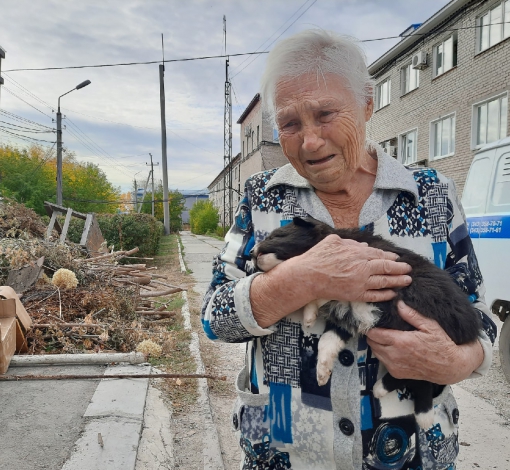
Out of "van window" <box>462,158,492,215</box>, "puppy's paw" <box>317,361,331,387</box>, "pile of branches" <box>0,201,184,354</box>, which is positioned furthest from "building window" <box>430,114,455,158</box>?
"puppy's paw" <box>317,361,331,387</box>

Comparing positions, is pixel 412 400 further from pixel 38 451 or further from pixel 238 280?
pixel 38 451

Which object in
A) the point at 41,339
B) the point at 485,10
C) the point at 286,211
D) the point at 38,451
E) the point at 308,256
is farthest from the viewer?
the point at 485,10

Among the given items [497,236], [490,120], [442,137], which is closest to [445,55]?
[442,137]

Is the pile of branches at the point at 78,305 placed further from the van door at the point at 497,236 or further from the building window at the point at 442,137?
the building window at the point at 442,137

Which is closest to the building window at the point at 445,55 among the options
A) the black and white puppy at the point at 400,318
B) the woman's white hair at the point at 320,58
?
the woman's white hair at the point at 320,58

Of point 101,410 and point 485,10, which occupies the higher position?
point 485,10

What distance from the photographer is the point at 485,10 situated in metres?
15.3

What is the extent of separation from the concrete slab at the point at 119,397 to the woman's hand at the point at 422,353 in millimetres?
2979

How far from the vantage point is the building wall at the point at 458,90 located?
15163 mm

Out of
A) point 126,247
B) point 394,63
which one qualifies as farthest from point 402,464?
point 394,63

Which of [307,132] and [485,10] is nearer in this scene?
[307,132]

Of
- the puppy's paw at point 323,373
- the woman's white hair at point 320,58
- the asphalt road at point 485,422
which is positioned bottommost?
the asphalt road at point 485,422

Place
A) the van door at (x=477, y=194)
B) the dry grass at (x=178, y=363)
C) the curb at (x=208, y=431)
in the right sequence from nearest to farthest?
the curb at (x=208, y=431) < the dry grass at (x=178, y=363) < the van door at (x=477, y=194)

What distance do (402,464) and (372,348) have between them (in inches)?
16.7
